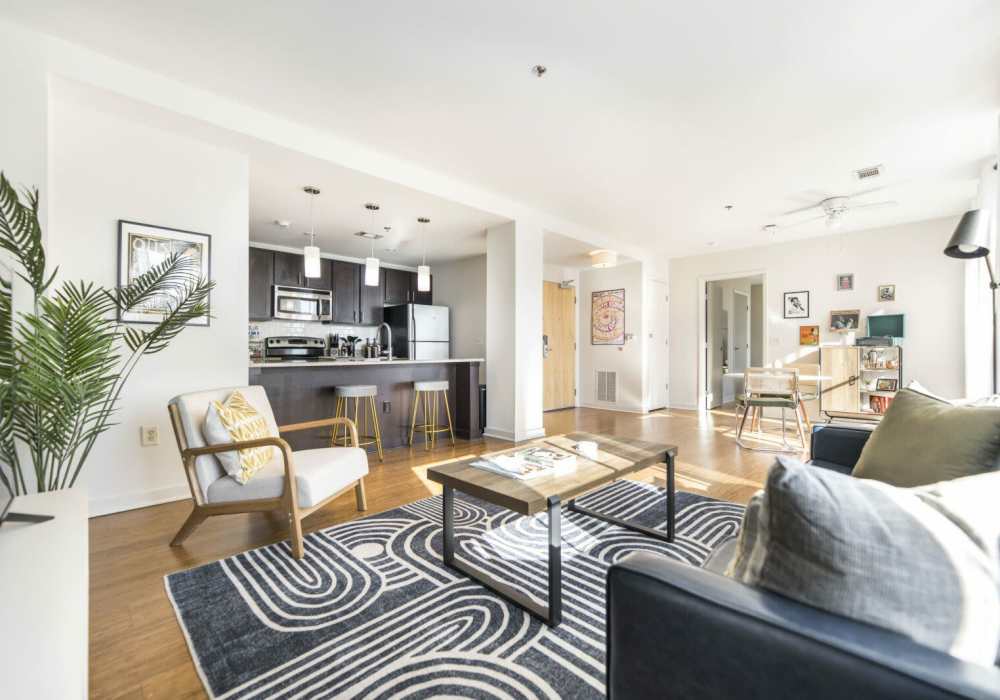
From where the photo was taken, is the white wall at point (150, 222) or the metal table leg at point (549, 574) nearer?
the metal table leg at point (549, 574)

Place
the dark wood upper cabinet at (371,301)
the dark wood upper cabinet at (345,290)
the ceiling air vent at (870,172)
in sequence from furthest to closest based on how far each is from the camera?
the dark wood upper cabinet at (371,301)
the dark wood upper cabinet at (345,290)
the ceiling air vent at (870,172)

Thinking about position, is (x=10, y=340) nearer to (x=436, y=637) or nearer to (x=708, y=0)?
(x=436, y=637)

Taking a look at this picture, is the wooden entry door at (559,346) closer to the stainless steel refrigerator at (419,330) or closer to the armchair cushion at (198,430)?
the stainless steel refrigerator at (419,330)

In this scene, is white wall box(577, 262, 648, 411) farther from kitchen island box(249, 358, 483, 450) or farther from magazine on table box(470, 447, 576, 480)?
magazine on table box(470, 447, 576, 480)

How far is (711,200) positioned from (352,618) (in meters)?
4.66

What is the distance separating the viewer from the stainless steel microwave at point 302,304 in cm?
559

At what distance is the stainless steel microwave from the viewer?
559 centimetres

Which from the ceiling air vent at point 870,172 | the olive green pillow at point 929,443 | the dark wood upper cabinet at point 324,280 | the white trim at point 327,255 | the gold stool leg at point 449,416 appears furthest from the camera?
the dark wood upper cabinet at point 324,280

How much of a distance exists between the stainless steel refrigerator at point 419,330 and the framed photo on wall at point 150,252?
11.2ft

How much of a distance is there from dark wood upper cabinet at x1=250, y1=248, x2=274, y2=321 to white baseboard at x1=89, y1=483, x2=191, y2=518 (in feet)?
9.73

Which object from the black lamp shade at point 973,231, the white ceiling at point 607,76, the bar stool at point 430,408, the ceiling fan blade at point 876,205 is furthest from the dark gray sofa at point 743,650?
the ceiling fan blade at point 876,205

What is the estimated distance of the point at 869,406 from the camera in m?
5.20

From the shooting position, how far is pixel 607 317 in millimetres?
7207

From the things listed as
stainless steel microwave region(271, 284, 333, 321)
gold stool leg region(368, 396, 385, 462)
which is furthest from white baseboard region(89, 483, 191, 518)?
stainless steel microwave region(271, 284, 333, 321)
